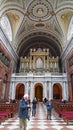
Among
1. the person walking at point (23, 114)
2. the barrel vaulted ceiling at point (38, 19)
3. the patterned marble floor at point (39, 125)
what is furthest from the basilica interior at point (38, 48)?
the person walking at point (23, 114)

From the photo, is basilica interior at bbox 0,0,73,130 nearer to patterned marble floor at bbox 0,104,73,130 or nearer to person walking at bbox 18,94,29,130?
patterned marble floor at bbox 0,104,73,130

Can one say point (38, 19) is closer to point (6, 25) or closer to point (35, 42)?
point (6, 25)

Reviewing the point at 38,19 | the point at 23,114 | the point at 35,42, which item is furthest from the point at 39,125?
the point at 35,42

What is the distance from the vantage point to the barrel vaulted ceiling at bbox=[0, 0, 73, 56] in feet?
55.3

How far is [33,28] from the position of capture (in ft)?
75.8

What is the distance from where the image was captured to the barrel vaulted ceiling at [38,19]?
55.3 ft

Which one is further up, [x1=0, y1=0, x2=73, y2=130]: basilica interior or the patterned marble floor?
[x1=0, y1=0, x2=73, y2=130]: basilica interior

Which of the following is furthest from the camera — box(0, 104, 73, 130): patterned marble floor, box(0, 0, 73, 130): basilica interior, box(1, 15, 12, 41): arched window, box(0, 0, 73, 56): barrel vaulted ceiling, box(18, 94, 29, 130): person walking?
box(1, 15, 12, 41): arched window

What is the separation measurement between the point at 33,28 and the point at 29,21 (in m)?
2.31

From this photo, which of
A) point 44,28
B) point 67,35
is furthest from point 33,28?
point 67,35

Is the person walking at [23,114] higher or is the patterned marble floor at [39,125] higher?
the person walking at [23,114]

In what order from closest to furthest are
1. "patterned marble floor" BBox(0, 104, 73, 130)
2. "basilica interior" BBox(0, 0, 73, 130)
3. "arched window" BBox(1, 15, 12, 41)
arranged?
"patterned marble floor" BBox(0, 104, 73, 130) → "basilica interior" BBox(0, 0, 73, 130) → "arched window" BBox(1, 15, 12, 41)

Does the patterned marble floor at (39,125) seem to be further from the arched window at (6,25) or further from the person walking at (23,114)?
the arched window at (6,25)

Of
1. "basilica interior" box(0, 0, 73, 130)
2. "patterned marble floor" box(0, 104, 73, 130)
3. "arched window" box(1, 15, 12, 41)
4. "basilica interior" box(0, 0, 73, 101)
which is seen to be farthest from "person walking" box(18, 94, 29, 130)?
"arched window" box(1, 15, 12, 41)
